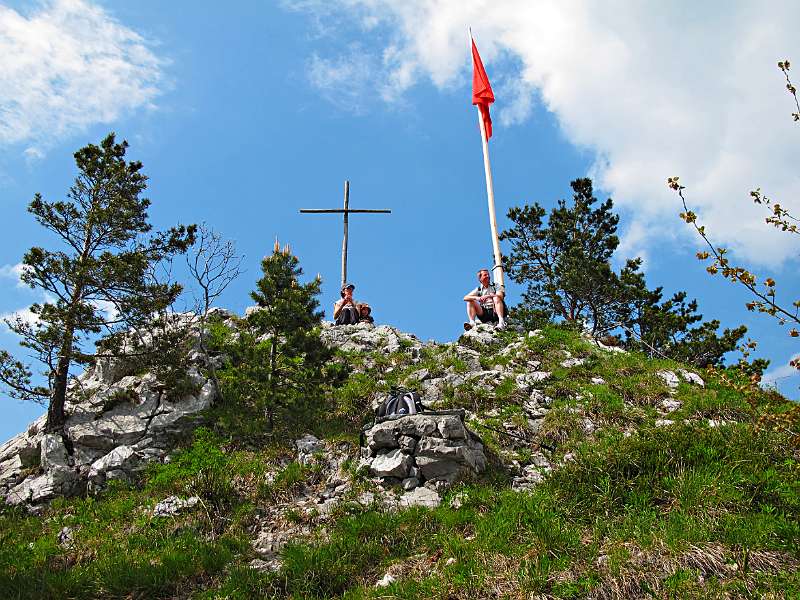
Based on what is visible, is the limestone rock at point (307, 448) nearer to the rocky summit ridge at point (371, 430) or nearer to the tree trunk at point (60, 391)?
the rocky summit ridge at point (371, 430)

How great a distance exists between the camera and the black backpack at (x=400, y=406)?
1095 cm

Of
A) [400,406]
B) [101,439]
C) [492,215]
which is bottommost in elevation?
[101,439]

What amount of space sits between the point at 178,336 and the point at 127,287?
1.73m

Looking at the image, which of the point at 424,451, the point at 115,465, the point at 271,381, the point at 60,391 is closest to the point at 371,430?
the point at 424,451

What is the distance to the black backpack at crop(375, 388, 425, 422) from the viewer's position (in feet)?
35.9

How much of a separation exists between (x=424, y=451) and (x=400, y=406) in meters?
1.32

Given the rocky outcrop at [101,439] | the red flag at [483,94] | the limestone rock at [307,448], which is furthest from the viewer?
the red flag at [483,94]

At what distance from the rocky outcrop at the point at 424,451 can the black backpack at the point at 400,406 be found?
12.2 inches

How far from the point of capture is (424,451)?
9977 millimetres

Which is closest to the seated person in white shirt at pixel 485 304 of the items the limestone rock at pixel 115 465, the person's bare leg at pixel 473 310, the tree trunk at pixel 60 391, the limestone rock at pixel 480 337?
the person's bare leg at pixel 473 310

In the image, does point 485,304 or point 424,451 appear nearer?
point 424,451

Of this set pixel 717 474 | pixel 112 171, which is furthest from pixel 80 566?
pixel 112 171

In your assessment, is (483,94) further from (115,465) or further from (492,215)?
(115,465)

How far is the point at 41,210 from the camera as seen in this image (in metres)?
14.2
